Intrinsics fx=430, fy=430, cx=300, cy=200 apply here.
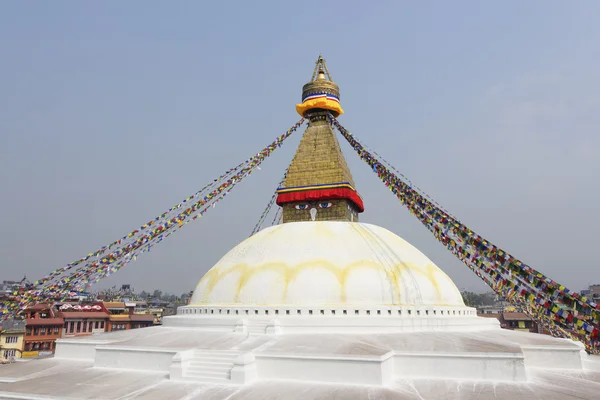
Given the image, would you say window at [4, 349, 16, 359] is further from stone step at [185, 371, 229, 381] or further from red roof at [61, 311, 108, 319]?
stone step at [185, 371, 229, 381]

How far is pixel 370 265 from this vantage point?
39.4 feet

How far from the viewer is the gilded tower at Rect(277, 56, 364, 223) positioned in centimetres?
1506

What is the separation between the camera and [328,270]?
11828mm

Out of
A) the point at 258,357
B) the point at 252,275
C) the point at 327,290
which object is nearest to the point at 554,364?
the point at 327,290

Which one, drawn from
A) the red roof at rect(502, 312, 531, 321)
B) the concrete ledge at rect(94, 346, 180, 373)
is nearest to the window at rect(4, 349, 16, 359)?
the concrete ledge at rect(94, 346, 180, 373)

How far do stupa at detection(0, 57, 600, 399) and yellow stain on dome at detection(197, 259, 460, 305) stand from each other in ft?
0.13

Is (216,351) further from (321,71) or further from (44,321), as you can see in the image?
(44,321)

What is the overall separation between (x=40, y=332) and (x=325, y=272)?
26159 mm

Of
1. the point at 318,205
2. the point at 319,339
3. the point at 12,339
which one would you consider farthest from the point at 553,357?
the point at 12,339

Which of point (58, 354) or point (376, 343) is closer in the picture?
point (376, 343)

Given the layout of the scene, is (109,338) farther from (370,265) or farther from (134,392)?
(370,265)

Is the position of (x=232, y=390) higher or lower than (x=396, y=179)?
lower

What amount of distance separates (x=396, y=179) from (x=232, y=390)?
25.3 feet

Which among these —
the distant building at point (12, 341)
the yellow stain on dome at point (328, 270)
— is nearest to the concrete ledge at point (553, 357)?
the yellow stain on dome at point (328, 270)
